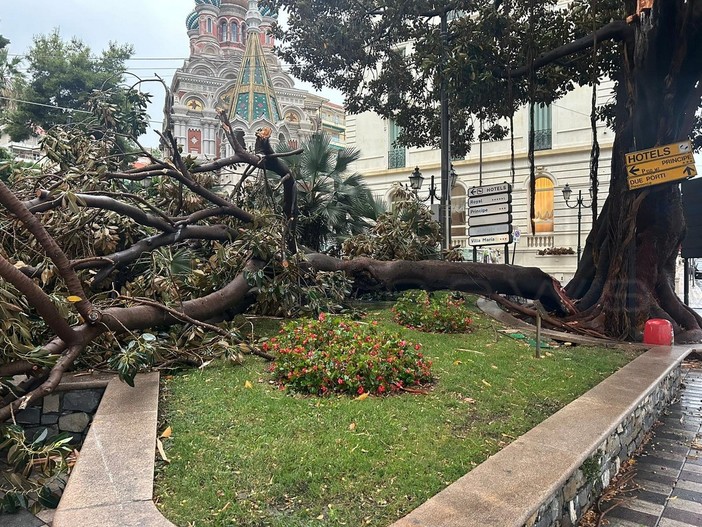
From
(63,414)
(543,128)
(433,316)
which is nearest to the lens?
(63,414)

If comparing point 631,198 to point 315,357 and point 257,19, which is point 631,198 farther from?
point 257,19

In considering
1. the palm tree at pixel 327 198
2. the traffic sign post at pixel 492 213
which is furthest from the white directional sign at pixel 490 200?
the palm tree at pixel 327 198

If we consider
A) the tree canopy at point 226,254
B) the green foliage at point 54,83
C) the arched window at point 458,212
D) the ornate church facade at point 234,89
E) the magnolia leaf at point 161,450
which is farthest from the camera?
the ornate church facade at point 234,89

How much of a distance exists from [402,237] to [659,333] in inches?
180

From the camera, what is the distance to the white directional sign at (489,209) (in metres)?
8.44

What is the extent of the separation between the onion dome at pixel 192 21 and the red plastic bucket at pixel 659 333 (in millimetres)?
46248

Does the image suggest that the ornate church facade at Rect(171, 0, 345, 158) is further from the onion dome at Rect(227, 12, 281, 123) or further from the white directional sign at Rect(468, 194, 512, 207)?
the white directional sign at Rect(468, 194, 512, 207)

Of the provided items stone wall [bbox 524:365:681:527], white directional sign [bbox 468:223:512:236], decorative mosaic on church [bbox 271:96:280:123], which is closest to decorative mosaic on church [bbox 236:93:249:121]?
decorative mosaic on church [bbox 271:96:280:123]

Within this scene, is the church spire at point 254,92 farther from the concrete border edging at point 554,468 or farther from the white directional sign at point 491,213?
the concrete border edging at point 554,468

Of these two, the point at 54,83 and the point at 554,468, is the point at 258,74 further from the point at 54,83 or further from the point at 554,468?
the point at 554,468

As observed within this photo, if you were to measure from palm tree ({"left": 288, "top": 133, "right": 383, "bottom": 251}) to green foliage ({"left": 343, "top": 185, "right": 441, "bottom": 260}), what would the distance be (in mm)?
978

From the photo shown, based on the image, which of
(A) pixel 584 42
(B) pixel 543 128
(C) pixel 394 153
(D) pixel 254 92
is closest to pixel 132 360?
(A) pixel 584 42

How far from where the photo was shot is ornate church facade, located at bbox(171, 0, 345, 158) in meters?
33.8

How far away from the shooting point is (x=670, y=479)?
3730 mm
